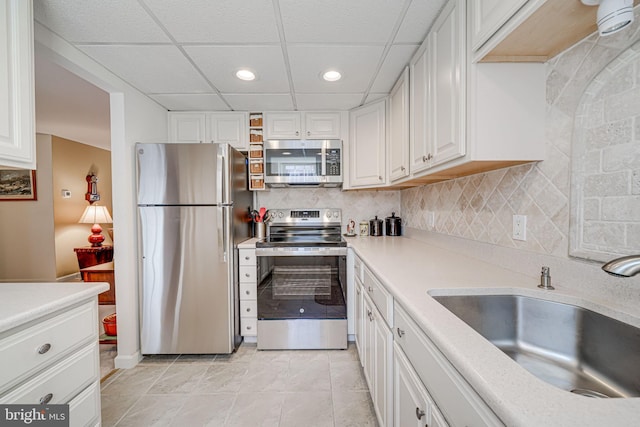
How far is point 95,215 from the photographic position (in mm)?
4645

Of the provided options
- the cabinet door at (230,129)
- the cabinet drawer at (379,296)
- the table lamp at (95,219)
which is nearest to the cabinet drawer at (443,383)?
the cabinet drawer at (379,296)

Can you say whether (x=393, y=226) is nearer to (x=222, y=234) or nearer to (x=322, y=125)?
(x=322, y=125)

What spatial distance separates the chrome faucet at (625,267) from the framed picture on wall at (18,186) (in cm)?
615

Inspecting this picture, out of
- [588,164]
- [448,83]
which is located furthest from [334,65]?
[588,164]

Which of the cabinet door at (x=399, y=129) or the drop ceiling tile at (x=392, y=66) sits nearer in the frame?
the drop ceiling tile at (x=392, y=66)

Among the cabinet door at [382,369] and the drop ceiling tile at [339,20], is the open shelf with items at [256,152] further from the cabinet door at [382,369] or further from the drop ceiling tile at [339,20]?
the cabinet door at [382,369]

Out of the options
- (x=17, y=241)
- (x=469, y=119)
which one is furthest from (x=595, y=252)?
(x=17, y=241)

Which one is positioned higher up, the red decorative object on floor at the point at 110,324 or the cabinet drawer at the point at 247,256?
the cabinet drawer at the point at 247,256

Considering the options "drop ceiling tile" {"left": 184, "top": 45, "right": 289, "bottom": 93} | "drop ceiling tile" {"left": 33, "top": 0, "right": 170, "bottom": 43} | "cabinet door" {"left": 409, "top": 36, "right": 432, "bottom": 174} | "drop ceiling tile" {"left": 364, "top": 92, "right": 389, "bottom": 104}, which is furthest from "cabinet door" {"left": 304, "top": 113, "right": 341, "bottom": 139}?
"drop ceiling tile" {"left": 33, "top": 0, "right": 170, "bottom": 43}

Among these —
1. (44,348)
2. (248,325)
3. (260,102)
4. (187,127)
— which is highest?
(260,102)

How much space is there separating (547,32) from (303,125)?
1.94 meters

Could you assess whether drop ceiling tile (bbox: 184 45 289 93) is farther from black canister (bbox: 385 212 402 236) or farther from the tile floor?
the tile floor

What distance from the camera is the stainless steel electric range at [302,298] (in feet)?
7.34

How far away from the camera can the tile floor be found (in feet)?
5.04
